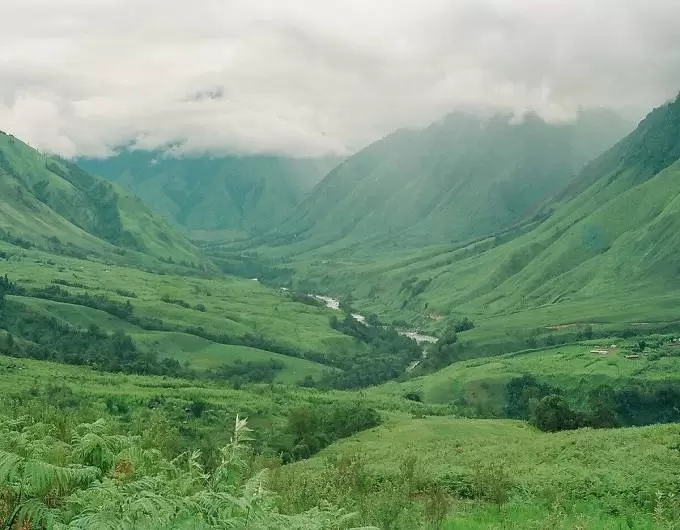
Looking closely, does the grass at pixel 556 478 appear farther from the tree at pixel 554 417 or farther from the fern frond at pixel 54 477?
the tree at pixel 554 417

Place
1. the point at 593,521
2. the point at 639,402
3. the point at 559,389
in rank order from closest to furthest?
the point at 593,521 → the point at 639,402 → the point at 559,389

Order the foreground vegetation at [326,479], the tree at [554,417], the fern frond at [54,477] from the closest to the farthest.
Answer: the fern frond at [54,477], the foreground vegetation at [326,479], the tree at [554,417]

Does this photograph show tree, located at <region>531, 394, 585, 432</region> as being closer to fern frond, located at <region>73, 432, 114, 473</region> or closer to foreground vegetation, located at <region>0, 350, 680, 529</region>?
foreground vegetation, located at <region>0, 350, 680, 529</region>

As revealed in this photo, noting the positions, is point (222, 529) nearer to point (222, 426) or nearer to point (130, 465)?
point (130, 465)

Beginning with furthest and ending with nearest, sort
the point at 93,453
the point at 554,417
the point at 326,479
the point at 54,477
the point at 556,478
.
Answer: the point at 554,417 → the point at 556,478 → the point at 326,479 → the point at 93,453 → the point at 54,477

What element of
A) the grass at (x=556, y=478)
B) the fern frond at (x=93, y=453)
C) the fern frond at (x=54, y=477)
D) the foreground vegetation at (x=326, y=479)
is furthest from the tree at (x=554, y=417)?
the fern frond at (x=54, y=477)

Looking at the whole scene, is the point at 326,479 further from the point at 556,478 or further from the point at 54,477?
the point at 54,477

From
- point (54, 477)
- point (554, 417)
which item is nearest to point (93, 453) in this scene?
point (54, 477)

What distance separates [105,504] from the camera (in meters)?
15.4

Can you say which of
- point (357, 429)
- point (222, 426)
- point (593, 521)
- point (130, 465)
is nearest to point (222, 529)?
point (130, 465)

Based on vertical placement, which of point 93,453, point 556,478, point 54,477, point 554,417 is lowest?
point 554,417

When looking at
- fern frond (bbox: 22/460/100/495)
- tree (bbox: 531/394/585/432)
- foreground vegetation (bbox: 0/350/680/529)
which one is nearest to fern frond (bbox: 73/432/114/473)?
foreground vegetation (bbox: 0/350/680/529)

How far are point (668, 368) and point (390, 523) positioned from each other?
195 metres

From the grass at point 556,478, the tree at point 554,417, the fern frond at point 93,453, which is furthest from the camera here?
the tree at point 554,417
